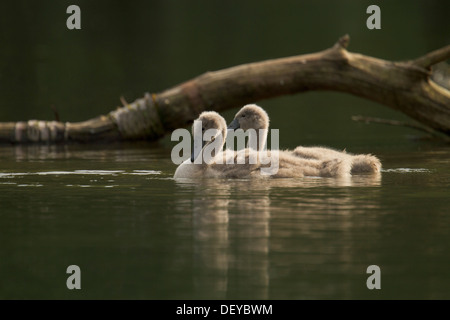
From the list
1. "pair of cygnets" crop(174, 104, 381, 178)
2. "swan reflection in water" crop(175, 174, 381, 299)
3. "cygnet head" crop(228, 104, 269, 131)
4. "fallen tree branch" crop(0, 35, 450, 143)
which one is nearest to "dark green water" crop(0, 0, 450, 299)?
"swan reflection in water" crop(175, 174, 381, 299)

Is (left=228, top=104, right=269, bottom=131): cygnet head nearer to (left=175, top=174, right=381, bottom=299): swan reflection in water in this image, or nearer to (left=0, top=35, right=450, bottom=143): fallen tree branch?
(left=175, top=174, right=381, bottom=299): swan reflection in water

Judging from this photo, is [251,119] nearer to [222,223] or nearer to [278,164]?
[278,164]

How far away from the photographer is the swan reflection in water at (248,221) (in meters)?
7.62

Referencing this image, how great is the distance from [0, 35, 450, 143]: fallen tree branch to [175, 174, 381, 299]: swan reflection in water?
508 centimetres

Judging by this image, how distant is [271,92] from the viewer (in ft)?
60.3

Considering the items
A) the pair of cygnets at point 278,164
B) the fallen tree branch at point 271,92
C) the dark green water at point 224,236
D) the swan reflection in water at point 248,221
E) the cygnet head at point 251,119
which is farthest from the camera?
the fallen tree branch at point 271,92

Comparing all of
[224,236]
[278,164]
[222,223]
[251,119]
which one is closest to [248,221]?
[222,223]

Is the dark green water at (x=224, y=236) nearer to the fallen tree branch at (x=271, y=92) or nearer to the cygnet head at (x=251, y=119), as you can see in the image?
the cygnet head at (x=251, y=119)

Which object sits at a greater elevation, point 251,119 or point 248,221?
point 251,119

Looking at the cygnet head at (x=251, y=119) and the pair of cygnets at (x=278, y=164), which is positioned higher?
the cygnet head at (x=251, y=119)

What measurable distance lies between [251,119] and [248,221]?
4.55m

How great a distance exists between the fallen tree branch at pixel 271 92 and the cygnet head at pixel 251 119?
3812mm

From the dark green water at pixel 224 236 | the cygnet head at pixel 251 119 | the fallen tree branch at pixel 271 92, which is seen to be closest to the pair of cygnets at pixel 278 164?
the dark green water at pixel 224 236

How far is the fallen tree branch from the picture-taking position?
17562 millimetres
